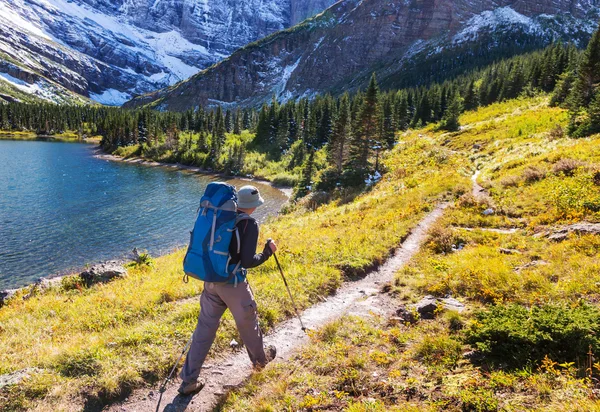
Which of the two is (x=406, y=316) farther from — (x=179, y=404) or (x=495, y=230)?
(x=495, y=230)

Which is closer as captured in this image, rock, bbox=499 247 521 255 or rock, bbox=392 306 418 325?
rock, bbox=392 306 418 325

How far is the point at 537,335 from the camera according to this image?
4.85m

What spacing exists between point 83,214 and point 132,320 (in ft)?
120

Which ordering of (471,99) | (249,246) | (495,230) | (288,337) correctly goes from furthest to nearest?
(471,99) < (495,230) < (288,337) < (249,246)

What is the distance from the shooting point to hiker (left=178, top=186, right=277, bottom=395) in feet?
16.4

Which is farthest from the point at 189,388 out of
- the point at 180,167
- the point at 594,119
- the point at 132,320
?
the point at 180,167

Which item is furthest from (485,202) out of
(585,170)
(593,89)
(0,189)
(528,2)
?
(528,2)

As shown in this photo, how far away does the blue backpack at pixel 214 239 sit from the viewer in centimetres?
482

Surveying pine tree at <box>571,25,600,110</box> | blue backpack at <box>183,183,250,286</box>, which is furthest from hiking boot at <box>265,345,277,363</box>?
pine tree at <box>571,25,600,110</box>

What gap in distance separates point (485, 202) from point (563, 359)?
38.1 ft

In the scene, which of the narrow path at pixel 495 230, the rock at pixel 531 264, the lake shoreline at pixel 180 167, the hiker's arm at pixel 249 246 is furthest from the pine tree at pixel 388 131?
the hiker's arm at pixel 249 246

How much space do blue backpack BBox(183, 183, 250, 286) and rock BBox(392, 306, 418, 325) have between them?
→ 13.8 feet

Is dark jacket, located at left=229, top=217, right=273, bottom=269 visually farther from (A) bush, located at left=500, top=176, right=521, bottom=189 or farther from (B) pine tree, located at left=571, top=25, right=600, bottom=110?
(B) pine tree, located at left=571, top=25, right=600, bottom=110

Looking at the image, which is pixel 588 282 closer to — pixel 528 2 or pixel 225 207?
pixel 225 207
